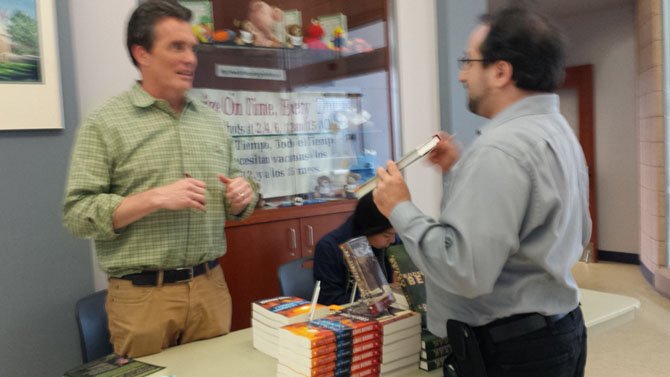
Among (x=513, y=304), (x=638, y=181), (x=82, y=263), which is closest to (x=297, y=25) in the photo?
(x=82, y=263)

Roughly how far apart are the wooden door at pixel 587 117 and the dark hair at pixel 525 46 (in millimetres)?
5487

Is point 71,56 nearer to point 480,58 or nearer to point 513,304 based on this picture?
point 480,58

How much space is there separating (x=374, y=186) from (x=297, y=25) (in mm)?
1973

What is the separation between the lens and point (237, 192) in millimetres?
1795

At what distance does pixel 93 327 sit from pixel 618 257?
5861mm

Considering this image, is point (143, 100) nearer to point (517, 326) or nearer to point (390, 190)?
point (390, 190)

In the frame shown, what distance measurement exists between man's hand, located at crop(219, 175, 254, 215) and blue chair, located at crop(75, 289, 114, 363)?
56 cm

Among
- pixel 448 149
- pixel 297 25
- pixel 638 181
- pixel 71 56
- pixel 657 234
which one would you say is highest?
pixel 297 25

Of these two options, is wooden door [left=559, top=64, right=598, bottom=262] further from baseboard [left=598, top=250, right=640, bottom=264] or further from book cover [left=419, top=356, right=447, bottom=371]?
book cover [left=419, top=356, right=447, bottom=371]

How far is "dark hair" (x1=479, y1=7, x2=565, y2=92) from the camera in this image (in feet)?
4.27

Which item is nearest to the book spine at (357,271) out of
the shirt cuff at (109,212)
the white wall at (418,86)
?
Answer: the shirt cuff at (109,212)

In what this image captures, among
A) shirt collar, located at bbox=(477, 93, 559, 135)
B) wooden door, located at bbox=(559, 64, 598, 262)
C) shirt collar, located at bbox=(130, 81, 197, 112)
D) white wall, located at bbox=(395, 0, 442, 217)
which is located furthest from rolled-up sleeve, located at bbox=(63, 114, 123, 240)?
wooden door, located at bbox=(559, 64, 598, 262)

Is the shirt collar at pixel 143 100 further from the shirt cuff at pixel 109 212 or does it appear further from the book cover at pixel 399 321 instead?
the book cover at pixel 399 321

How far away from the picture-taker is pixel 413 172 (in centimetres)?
351
